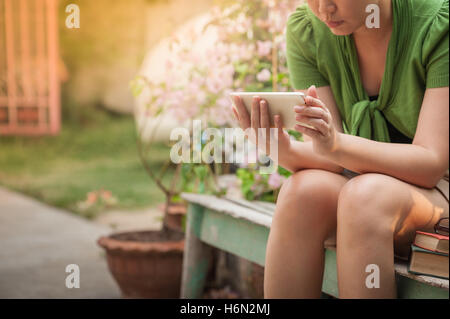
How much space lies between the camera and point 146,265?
7.38 ft

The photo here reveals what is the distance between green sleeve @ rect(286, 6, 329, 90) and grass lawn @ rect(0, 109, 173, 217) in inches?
109

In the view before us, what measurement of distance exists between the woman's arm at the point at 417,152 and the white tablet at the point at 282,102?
0.35 ft

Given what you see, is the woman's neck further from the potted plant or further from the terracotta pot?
the terracotta pot

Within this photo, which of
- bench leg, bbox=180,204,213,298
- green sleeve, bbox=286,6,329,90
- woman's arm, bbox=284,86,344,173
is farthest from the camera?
bench leg, bbox=180,204,213,298

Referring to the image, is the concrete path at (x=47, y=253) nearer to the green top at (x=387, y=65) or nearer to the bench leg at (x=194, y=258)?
the bench leg at (x=194, y=258)

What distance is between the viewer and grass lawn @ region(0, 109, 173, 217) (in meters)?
4.60

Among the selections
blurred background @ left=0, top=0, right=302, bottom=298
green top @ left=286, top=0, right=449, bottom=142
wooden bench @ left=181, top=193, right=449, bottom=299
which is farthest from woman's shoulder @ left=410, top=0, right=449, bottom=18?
blurred background @ left=0, top=0, right=302, bottom=298

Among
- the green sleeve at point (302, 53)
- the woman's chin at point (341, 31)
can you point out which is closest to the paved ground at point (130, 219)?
the green sleeve at point (302, 53)

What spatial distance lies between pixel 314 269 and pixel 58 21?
673 centimetres

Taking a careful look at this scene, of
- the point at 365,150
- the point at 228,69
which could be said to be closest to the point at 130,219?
the point at 228,69

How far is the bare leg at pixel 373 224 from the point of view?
1127 millimetres

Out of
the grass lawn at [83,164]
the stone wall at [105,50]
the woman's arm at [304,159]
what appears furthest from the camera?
the stone wall at [105,50]

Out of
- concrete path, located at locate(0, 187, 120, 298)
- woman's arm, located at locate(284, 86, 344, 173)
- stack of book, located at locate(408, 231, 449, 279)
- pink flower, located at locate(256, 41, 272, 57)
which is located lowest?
concrete path, located at locate(0, 187, 120, 298)
